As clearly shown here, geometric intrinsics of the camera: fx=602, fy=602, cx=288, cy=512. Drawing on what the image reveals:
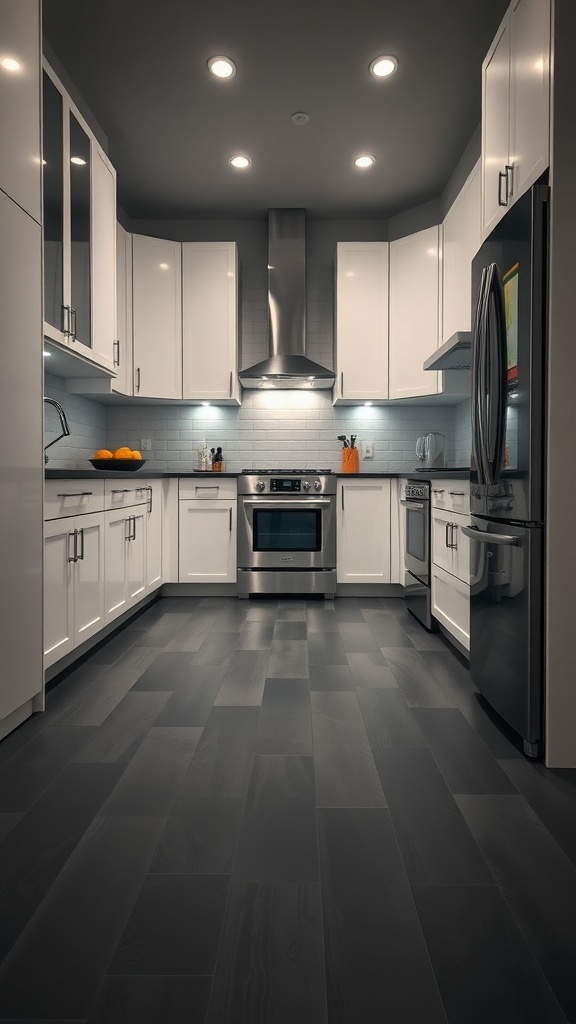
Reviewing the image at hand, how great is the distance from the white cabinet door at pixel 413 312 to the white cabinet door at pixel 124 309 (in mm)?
1975

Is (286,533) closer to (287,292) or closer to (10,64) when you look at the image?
(287,292)

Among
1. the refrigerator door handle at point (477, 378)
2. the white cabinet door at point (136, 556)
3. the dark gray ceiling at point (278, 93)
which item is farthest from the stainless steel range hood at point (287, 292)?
the refrigerator door handle at point (477, 378)

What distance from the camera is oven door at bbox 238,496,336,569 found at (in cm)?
441

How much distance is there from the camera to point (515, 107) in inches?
79.9

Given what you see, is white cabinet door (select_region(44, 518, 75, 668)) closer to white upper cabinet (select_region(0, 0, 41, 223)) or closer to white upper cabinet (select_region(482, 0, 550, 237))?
white upper cabinet (select_region(0, 0, 41, 223))

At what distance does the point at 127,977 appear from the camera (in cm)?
96

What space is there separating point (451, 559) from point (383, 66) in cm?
254

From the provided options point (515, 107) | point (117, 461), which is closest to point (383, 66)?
point (515, 107)

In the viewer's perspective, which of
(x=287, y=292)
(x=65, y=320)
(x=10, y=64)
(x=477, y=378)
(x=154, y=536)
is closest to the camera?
(x=10, y=64)

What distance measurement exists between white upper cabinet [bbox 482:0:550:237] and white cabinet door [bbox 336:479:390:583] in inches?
90.3

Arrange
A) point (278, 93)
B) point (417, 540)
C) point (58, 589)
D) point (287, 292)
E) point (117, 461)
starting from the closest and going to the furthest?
point (58, 589) → point (278, 93) → point (117, 461) → point (417, 540) → point (287, 292)

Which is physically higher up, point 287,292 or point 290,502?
point 287,292

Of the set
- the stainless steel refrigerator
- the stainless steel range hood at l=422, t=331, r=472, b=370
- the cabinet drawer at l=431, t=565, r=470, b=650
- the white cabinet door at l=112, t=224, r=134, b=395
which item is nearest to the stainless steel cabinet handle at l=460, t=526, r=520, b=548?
the stainless steel refrigerator

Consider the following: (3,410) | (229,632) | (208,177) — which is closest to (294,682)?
(229,632)
